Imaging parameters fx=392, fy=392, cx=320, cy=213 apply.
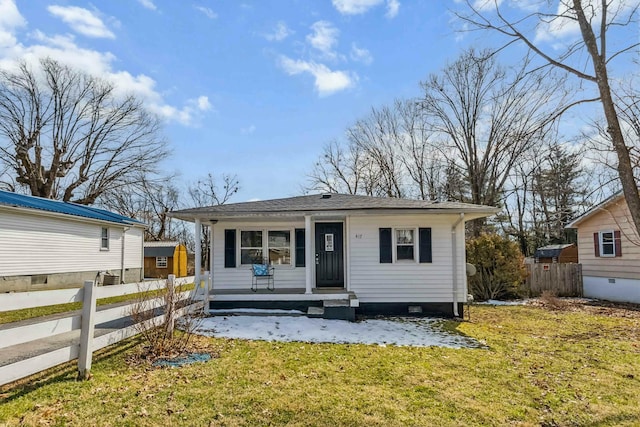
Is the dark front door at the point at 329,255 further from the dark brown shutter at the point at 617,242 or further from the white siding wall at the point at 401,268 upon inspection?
the dark brown shutter at the point at 617,242

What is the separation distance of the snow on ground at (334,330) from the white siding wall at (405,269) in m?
0.84

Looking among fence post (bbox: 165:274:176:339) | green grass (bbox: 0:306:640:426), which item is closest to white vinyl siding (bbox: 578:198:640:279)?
green grass (bbox: 0:306:640:426)

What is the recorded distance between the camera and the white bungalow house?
10039 mm

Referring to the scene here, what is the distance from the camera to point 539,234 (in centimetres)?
3038

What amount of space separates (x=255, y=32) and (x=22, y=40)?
529 inches

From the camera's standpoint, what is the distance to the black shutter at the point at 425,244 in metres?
10.4

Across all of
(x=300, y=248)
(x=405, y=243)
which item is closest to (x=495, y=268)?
(x=405, y=243)

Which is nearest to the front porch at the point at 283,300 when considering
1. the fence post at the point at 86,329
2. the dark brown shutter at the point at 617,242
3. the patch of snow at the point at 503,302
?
the fence post at the point at 86,329

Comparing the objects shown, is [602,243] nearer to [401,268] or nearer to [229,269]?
[401,268]

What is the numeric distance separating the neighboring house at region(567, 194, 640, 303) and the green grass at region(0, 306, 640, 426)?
834 centimetres

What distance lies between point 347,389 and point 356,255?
596 cm

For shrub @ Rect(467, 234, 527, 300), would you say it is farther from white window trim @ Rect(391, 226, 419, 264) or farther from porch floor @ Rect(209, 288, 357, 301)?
porch floor @ Rect(209, 288, 357, 301)

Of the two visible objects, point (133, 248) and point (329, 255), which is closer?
point (329, 255)

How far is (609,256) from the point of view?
14586 mm
